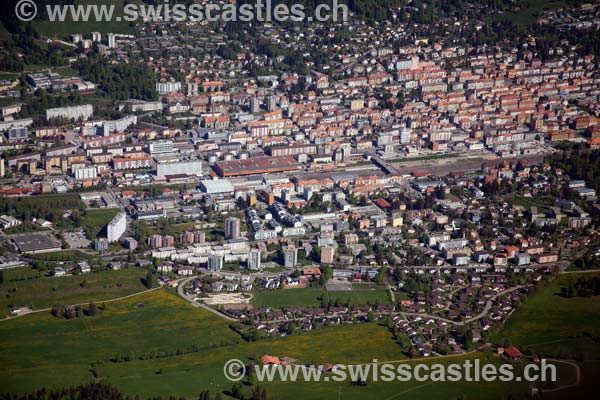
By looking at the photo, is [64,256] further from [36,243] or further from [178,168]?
[178,168]

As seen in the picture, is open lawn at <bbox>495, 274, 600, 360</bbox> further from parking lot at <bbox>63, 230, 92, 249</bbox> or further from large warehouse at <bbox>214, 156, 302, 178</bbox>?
parking lot at <bbox>63, 230, 92, 249</bbox>

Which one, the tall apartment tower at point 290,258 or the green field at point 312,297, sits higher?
the tall apartment tower at point 290,258

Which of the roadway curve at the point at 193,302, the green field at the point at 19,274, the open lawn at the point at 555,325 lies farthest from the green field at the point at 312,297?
the green field at the point at 19,274

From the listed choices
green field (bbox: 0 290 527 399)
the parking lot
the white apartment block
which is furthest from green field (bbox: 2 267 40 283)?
the white apartment block

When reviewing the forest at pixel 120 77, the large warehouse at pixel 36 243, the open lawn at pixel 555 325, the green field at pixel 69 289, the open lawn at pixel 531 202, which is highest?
the forest at pixel 120 77

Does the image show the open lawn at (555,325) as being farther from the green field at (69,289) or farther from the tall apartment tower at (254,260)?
the green field at (69,289)
